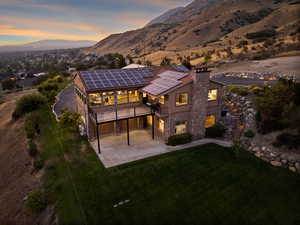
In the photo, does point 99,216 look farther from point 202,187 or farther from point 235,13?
point 235,13

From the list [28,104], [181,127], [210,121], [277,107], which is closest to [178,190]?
[181,127]

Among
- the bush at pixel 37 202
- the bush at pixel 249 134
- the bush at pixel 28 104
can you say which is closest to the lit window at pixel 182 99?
the bush at pixel 249 134

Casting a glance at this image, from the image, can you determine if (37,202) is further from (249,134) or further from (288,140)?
(288,140)

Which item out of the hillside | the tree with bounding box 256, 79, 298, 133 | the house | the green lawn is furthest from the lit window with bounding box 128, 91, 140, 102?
the hillside

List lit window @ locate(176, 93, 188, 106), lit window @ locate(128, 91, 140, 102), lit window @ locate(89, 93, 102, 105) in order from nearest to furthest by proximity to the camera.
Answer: lit window @ locate(176, 93, 188, 106) → lit window @ locate(89, 93, 102, 105) → lit window @ locate(128, 91, 140, 102)

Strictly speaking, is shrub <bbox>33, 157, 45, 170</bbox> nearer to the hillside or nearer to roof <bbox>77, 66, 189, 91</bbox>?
roof <bbox>77, 66, 189, 91</bbox>
